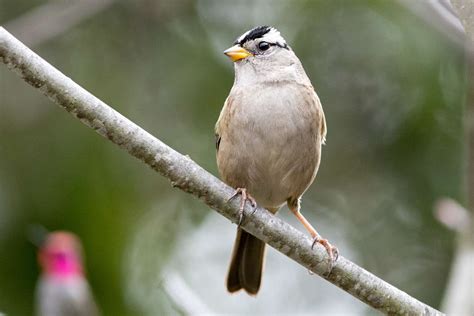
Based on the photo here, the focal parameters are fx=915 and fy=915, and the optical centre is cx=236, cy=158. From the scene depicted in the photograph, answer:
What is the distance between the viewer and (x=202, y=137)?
7.80 m

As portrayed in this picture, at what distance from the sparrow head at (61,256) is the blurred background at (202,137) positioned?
650 millimetres

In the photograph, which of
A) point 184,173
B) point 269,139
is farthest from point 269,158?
point 184,173

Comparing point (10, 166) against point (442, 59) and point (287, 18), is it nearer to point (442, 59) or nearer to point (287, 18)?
point (287, 18)

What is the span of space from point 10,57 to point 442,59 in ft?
15.8

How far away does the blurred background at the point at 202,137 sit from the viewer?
293 inches

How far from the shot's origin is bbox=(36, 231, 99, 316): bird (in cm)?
601

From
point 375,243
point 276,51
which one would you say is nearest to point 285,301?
point 375,243

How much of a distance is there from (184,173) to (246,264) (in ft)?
5.16

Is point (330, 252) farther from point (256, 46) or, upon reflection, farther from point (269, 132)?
point (256, 46)

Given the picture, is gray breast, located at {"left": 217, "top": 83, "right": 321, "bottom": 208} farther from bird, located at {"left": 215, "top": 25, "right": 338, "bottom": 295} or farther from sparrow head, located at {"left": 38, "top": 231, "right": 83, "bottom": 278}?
sparrow head, located at {"left": 38, "top": 231, "right": 83, "bottom": 278}

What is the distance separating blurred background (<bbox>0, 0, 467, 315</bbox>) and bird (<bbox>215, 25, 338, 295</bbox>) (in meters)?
2.49

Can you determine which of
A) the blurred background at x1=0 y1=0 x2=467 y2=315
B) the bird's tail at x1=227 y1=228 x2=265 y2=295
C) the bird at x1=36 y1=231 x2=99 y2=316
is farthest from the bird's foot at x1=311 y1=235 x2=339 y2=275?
the blurred background at x1=0 y1=0 x2=467 y2=315

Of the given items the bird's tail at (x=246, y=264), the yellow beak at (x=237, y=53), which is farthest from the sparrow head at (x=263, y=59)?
the bird's tail at (x=246, y=264)

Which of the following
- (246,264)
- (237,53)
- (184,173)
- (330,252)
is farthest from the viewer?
(246,264)
